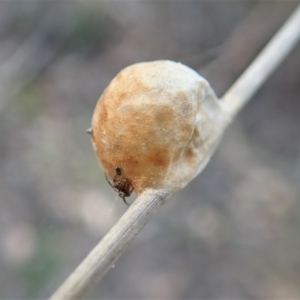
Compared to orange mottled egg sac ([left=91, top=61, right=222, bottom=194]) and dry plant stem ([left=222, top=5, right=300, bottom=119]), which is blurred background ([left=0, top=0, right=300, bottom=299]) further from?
orange mottled egg sac ([left=91, top=61, right=222, bottom=194])

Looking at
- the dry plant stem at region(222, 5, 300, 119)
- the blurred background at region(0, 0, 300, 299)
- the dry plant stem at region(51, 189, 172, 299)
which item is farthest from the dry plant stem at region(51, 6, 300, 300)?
the blurred background at region(0, 0, 300, 299)

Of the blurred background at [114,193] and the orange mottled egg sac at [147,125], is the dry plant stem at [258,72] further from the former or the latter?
the blurred background at [114,193]

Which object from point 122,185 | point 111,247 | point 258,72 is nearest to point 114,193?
point 258,72

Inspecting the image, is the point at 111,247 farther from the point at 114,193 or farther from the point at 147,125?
the point at 114,193

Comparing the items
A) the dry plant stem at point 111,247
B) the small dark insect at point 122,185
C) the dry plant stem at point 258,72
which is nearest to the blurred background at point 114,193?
the dry plant stem at point 258,72

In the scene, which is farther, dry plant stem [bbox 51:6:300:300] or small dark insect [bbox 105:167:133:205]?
small dark insect [bbox 105:167:133:205]

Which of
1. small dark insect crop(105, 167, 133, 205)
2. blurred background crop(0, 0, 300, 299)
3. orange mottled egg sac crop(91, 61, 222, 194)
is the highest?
orange mottled egg sac crop(91, 61, 222, 194)

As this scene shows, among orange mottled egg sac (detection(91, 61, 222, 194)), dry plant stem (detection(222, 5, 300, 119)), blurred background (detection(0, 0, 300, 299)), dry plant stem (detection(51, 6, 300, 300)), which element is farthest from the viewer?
blurred background (detection(0, 0, 300, 299))
